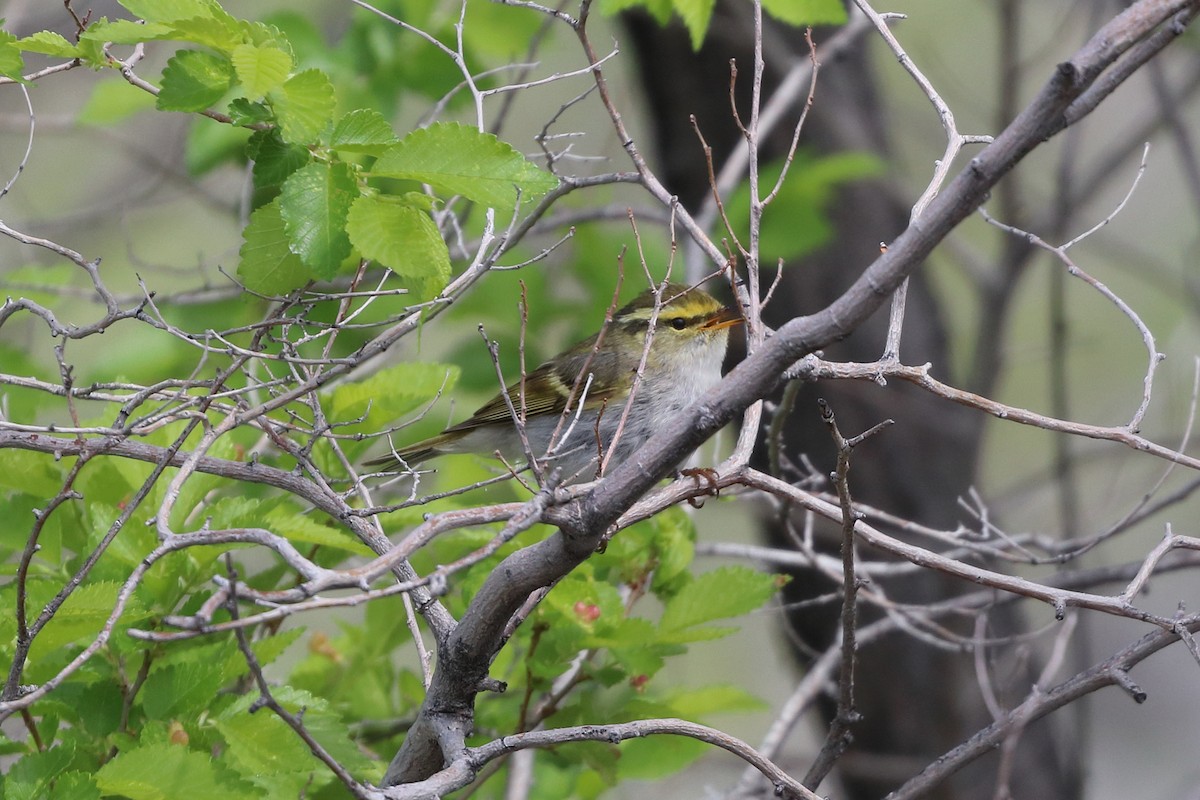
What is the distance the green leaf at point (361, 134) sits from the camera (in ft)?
7.00

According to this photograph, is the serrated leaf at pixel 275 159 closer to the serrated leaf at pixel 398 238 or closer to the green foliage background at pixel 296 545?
the green foliage background at pixel 296 545

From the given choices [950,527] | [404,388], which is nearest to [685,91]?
[950,527]

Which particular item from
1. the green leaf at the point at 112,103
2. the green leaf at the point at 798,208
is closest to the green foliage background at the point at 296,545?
the green leaf at the point at 112,103

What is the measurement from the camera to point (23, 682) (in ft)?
7.82

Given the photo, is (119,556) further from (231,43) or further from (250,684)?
(231,43)

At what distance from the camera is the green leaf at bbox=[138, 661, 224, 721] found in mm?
2289

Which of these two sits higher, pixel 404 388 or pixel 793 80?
pixel 793 80

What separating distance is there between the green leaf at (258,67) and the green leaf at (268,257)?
12.2 inches

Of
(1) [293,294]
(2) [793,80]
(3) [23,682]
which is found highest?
(2) [793,80]

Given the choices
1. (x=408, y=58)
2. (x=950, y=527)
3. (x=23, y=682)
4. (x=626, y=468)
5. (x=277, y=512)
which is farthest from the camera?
(x=950, y=527)

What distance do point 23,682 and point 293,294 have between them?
983 millimetres

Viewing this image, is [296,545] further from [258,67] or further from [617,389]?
[617,389]

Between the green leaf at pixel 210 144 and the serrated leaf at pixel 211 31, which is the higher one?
the serrated leaf at pixel 211 31

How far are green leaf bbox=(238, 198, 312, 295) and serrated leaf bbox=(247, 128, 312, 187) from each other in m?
0.07
